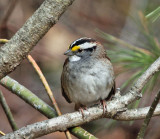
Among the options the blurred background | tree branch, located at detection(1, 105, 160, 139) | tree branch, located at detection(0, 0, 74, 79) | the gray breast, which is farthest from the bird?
tree branch, located at detection(0, 0, 74, 79)

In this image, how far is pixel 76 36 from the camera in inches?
206

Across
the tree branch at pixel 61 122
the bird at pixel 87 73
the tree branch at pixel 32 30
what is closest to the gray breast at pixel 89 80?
the bird at pixel 87 73

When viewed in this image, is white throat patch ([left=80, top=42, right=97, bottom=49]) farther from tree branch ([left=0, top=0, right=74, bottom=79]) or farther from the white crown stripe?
tree branch ([left=0, top=0, right=74, bottom=79])

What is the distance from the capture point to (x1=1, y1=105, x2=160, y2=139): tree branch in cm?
175

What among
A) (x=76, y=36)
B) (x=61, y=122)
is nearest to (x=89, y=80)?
(x=61, y=122)

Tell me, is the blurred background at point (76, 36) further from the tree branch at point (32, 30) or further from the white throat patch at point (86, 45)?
the tree branch at point (32, 30)

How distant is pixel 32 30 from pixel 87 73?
3.15ft

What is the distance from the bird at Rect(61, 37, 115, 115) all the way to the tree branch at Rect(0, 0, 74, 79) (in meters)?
0.89

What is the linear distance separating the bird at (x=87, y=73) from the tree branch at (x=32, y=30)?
35.0 inches

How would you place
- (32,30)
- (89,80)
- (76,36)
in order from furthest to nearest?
(76,36)
(89,80)
(32,30)

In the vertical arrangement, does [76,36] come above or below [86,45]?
below

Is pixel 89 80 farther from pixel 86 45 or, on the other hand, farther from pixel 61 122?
pixel 61 122

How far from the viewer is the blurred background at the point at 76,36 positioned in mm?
3814

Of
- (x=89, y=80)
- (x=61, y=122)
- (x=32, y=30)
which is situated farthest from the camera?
(x=89, y=80)
